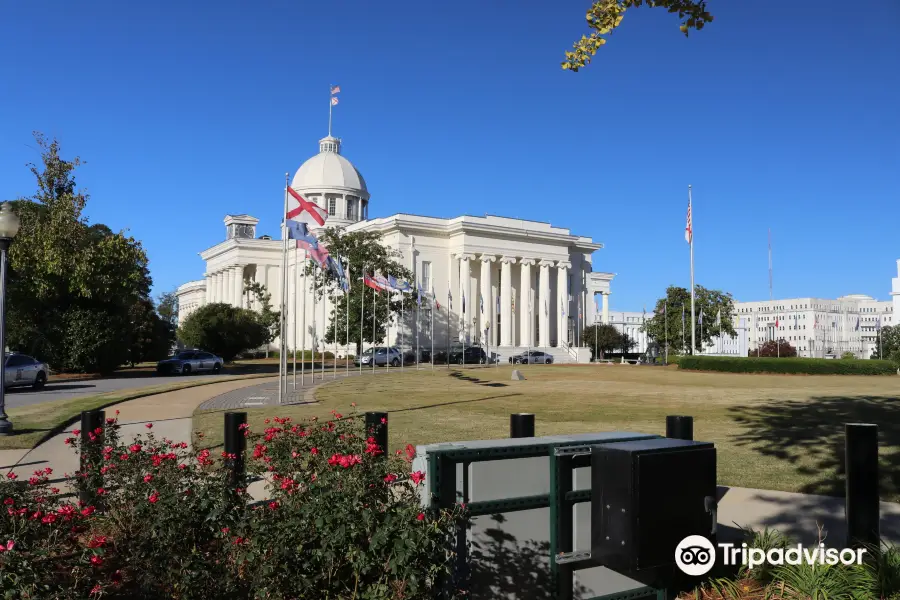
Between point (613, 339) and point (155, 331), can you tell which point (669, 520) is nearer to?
point (155, 331)

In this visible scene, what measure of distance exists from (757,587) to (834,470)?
601 centimetres

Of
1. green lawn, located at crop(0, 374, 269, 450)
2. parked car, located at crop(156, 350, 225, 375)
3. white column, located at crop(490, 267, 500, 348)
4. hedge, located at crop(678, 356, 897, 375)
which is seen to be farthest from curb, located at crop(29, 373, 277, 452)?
white column, located at crop(490, 267, 500, 348)

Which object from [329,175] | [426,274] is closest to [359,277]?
[426,274]

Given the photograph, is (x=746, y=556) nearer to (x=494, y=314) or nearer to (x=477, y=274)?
(x=494, y=314)

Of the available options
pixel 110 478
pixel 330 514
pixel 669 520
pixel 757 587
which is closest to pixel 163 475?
pixel 110 478

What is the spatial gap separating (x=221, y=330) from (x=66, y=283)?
2489 centimetres

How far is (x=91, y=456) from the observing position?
24.2 ft

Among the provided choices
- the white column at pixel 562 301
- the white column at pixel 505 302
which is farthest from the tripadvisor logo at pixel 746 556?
the white column at pixel 562 301

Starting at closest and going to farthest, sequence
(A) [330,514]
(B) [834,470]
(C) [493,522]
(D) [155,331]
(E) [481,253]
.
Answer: (A) [330,514], (C) [493,522], (B) [834,470], (D) [155,331], (E) [481,253]

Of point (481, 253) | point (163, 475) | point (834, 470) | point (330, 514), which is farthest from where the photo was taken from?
point (481, 253)

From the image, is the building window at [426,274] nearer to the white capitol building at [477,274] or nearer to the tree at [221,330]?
the white capitol building at [477,274]

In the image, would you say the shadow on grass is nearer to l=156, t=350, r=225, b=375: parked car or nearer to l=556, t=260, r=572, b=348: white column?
l=156, t=350, r=225, b=375: parked car

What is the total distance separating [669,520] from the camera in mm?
4484

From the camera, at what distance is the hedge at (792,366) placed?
48.8m
